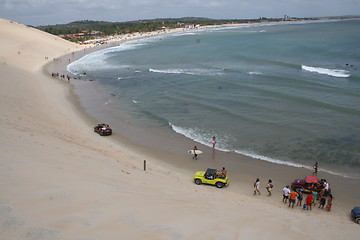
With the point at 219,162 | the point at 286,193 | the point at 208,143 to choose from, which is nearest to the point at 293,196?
the point at 286,193

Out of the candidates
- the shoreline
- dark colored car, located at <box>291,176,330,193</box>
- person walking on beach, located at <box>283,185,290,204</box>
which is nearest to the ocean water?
the shoreline

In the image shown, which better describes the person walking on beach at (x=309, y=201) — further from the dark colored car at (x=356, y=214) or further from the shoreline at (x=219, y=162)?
the dark colored car at (x=356, y=214)

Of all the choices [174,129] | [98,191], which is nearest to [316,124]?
[174,129]

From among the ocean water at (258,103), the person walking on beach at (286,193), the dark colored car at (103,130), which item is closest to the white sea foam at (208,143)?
the ocean water at (258,103)

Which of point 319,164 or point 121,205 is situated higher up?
point 121,205

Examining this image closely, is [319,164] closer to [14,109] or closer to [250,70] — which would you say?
[14,109]
